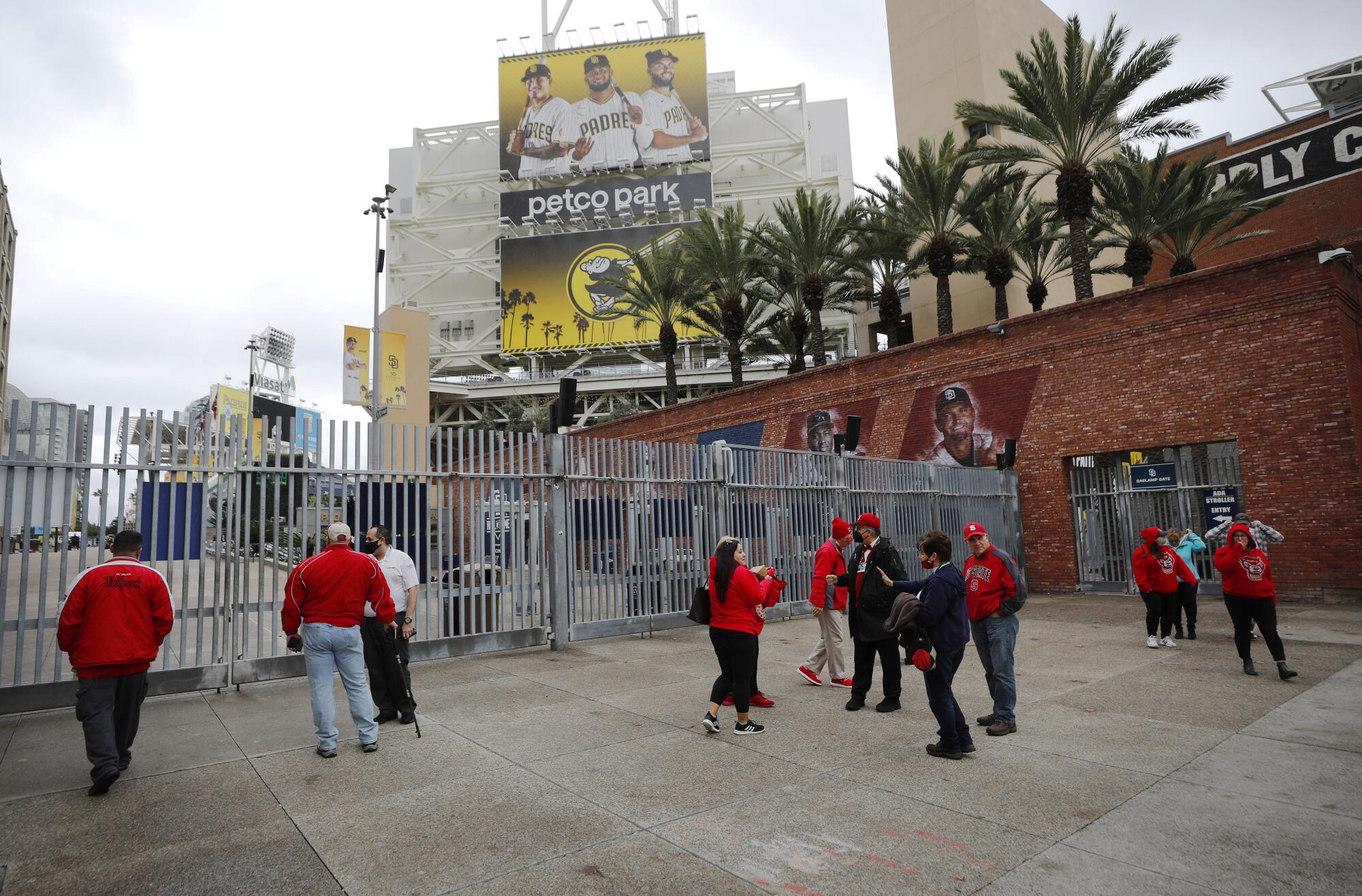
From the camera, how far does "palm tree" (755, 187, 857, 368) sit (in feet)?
85.6

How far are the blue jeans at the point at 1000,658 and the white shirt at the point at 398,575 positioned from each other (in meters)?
4.82

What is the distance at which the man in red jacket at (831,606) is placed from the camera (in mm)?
7562

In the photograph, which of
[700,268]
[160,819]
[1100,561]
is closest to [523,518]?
[160,819]

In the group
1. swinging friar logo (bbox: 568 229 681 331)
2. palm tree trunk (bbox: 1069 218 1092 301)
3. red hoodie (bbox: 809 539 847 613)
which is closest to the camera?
red hoodie (bbox: 809 539 847 613)

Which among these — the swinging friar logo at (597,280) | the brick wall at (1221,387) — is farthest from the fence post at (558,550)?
the swinging friar logo at (597,280)

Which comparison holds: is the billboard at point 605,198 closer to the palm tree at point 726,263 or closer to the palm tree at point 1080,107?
the palm tree at point 726,263

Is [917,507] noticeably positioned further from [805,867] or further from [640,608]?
[805,867]

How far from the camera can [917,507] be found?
54.3 feet

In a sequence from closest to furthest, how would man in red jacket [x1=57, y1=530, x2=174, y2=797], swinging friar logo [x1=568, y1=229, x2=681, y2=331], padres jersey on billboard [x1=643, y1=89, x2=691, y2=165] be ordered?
man in red jacket [x1=57, y1=530, x2=174, y2=797] → swinging friar logo [x1=568, y1=229, x2=681, y2=331] → padres jersey on billboard [x1=643, y1=89, x2=691, y2=165]

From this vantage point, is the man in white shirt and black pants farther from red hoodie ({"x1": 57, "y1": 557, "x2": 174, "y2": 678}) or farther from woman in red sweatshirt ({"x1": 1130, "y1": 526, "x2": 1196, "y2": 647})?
woman in red sweatshirt ({"x1": 1130, "y1": 526, "x2": 1196, "y2": 647})

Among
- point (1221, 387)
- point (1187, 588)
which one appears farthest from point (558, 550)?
point (1221, 387)

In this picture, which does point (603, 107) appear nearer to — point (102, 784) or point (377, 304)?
point (377, 304)

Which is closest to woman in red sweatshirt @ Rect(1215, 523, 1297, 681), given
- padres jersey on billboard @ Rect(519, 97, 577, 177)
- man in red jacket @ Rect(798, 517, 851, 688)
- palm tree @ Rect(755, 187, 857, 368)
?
man in red jacket @ Rect(798, 517, 851, 688)

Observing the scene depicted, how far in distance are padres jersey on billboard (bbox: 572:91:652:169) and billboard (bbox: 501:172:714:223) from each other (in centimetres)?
137
